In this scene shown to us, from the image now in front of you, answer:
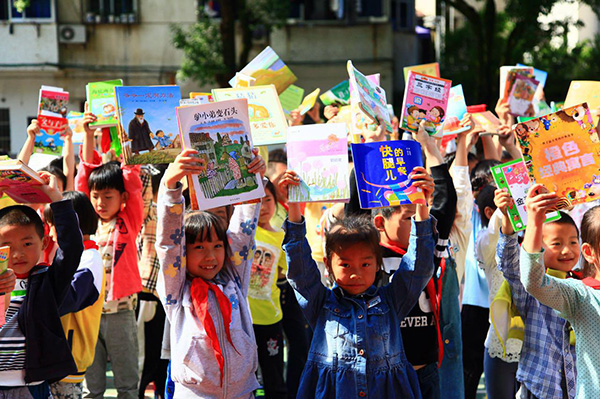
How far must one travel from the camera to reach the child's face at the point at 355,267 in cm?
332

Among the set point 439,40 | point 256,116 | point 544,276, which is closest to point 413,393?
point 544,276

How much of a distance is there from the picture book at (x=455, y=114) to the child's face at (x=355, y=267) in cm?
199

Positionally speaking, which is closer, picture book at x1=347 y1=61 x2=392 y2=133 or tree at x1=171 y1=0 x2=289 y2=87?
picture book at x1=347 y1=61 x2=392 y2=133

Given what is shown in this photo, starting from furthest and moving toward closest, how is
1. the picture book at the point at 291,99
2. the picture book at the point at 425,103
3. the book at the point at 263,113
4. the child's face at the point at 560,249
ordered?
the picture book at the point at 291,99, the picture book at the point at 425,103, the book at the point at 263,113, the child's face at the point at 560,249

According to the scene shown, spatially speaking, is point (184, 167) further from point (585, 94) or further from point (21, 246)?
point (585, 94)

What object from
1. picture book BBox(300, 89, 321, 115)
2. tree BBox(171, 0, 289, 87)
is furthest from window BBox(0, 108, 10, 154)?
picture book BBox(300, 89, 321, 115)

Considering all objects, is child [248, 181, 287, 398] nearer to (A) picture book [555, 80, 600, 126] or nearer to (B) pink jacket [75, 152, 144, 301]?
(B) pink jacket [75, 152, 144, 301]

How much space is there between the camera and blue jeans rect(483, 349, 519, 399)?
429 cm

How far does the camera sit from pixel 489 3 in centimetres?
1567

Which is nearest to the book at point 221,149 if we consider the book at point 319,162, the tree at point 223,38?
the book at point 319,162

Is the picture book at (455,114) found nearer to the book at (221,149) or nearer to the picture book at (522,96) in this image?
the picture book at (522,96)

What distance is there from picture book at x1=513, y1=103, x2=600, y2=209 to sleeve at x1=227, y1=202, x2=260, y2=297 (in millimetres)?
1232

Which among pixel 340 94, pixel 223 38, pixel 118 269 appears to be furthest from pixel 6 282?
pixel 223 38

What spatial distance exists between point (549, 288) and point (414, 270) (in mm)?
542
